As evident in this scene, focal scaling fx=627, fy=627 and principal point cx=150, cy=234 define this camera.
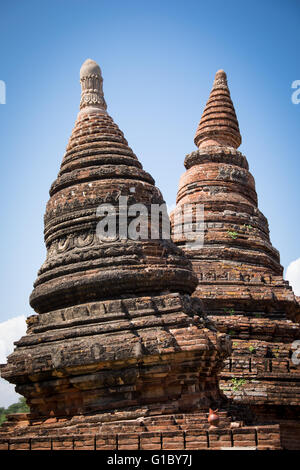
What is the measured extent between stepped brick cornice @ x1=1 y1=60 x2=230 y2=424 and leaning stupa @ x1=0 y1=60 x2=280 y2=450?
0.7 inches

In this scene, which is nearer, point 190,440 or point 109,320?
point 190,440

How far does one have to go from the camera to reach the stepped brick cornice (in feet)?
31.9

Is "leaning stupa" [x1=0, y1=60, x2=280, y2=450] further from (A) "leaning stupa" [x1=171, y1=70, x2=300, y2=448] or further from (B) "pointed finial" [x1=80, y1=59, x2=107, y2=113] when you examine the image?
(A) "leaning stupa" [x1=171, y1=70, x2=300, y2=448]

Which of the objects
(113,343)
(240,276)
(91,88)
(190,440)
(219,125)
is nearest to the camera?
(190,440)

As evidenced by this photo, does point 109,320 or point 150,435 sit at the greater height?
point 109,320

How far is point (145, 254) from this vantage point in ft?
36.6

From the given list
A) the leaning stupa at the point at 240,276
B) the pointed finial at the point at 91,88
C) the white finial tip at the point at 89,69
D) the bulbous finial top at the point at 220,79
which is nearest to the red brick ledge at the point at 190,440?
the leaning stupa at the point at 240,276

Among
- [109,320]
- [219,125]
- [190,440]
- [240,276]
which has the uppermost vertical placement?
[219,125]

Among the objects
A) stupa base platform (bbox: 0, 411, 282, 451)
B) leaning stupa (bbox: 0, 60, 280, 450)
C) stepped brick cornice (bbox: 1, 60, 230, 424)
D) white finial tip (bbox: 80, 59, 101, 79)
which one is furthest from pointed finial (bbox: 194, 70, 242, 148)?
stupa base platform (bbox: 0, 411, 282, 451)

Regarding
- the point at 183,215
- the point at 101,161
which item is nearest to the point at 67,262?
the point at 101,161

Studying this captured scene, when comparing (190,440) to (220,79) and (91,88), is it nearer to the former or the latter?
(91,88)

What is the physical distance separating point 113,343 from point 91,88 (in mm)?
6825

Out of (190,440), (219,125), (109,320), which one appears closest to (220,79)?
(219,125)

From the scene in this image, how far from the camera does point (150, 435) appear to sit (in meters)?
8.59
